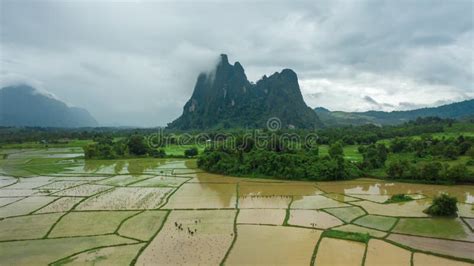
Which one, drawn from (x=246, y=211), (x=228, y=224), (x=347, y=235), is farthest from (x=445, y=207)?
(x=228, y=224)

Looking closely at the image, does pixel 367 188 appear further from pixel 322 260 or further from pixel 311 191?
pixel 322 260

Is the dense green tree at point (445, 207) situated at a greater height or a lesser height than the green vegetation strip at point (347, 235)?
greater

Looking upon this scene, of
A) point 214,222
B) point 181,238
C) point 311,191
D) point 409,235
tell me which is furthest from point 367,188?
point 181,238

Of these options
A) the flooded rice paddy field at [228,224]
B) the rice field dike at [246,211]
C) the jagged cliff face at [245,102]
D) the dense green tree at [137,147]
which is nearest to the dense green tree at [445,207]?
the rice field dike at [246,211]

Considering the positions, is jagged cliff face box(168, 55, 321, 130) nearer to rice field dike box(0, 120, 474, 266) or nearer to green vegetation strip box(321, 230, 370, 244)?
rice field dike box(0, 120, 474, 266)

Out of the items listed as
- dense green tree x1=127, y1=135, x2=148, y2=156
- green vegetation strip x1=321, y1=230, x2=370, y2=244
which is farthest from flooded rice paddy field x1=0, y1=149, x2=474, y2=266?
dense green tree x1=127, y1=135, x2=148, y2=156

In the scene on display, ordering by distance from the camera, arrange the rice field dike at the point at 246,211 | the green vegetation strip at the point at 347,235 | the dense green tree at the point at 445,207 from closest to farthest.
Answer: the rice field dike at the point at 246,211, the green vegetation strip at the point at 347,235, the dense green tree at the point at 445,207

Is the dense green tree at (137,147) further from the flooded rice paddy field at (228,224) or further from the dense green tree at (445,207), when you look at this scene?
the dense green tree at (445,207)
